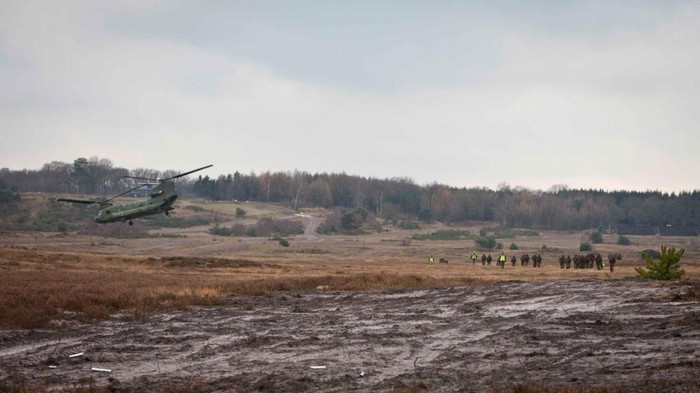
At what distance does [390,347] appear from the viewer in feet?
56.8

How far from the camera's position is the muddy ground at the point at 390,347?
13.2m

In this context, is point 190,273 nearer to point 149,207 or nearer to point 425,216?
point 149,207

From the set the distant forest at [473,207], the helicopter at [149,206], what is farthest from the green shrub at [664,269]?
the distant forest at [473,207]

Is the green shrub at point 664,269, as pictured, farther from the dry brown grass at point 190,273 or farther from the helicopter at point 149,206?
the helicopter at point 149,206

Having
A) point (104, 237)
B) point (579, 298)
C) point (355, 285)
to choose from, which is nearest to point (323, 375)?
point (579, 298)

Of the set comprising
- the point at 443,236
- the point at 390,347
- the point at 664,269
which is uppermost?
the point at 443,236

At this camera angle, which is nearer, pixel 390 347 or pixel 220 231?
pixel 390 347

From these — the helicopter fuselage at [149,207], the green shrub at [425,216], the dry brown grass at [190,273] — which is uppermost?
the green shrub at [425,216]

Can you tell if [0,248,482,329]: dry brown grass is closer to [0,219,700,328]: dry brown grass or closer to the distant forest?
[0,219,700,328]: dry brown grass

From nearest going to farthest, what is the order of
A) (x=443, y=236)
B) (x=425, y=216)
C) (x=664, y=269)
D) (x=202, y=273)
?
(x=664, y=269)
(x=202, y=273)
(x=443, y=236)
(x=425, y=216)

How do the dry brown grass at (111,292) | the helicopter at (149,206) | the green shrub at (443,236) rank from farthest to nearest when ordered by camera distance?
1. the green shrub at (443,236)
2. the helicopter at (149,206)
3. the dry brown grass at (111,292)

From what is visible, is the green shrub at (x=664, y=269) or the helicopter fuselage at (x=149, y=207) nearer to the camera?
the green shrub at (x=664, y=269)

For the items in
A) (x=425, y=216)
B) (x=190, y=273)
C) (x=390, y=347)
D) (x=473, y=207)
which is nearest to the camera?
(x=390, y=347)

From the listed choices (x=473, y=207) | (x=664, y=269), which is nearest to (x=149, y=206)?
(x=664, y=269)
